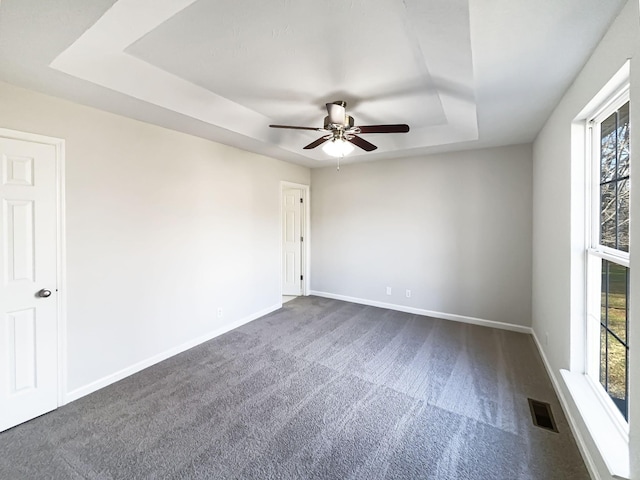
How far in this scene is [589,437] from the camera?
1.57 metres

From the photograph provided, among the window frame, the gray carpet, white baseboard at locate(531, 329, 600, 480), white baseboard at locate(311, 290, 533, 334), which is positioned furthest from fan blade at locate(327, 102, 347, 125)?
white baseboard at locate(311, 290, 533, 334)

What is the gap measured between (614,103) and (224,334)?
409 centimetres

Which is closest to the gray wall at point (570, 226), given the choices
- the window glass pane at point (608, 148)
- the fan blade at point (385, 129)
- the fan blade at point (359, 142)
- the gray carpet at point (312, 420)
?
the window glass pane at point (608, 148)

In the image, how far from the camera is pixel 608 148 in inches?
68.7

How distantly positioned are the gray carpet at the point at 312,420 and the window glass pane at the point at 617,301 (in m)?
0.82

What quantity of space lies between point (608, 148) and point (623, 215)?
49 cm

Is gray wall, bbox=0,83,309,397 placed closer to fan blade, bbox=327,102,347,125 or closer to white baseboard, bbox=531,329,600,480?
fan blade, bbox=327,102,347,125

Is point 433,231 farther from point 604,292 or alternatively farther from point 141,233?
point 141,233

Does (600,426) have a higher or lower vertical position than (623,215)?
lower

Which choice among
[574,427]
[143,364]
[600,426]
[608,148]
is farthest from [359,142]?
[143,364]

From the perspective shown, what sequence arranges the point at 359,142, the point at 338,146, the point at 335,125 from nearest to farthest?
the point at 335,125
the point at 338,146
the point at 359,142

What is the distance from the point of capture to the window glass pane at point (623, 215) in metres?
1.53

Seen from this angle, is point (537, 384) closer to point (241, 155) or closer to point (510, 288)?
point (510, 288)

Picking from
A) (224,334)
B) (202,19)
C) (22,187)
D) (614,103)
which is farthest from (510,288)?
(22,187)
